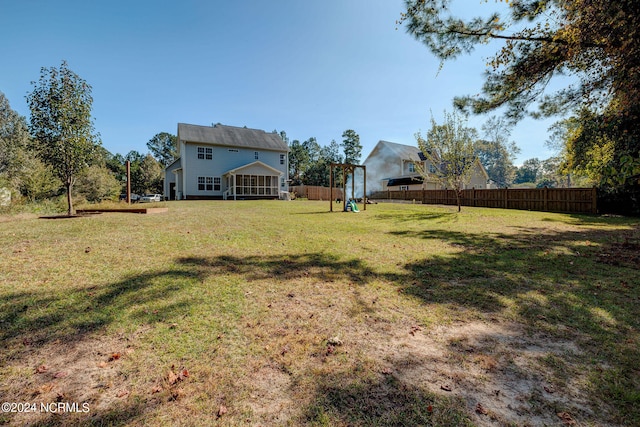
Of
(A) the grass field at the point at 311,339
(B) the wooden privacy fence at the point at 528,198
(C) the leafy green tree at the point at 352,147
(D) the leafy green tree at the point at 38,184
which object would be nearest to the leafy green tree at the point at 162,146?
(C) the leafy green tree at the point at 352,147

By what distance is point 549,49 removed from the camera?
22.1ft

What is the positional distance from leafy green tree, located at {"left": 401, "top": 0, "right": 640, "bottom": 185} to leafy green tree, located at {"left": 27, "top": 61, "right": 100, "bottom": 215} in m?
12.1

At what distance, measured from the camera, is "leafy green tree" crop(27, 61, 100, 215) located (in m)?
9.84

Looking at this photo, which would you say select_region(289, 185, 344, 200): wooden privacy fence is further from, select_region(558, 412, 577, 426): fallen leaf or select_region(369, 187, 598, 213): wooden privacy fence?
select_region(558, 412, 577, 426): fallen leaf

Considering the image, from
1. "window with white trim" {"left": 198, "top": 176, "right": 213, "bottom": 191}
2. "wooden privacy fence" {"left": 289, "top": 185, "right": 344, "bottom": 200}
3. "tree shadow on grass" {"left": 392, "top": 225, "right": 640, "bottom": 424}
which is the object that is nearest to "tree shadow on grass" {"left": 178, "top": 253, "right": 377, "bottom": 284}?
"tree shadow on grass" {"left": 392, "top": 225, "right": 640, "bottom": 424}

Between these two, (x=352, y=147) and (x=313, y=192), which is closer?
(x=313, y=192)

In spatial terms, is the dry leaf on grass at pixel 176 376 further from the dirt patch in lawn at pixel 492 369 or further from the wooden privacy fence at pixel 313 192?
the wooden privacy fence at pixel 313 192

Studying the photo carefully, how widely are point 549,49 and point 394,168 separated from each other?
104 feet

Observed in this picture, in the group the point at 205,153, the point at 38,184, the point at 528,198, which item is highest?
the point at 205,153

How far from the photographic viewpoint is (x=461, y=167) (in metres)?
16.8

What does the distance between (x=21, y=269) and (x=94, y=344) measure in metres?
2.98

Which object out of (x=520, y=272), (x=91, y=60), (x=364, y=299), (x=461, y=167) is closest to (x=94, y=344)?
(x=364, y=299)

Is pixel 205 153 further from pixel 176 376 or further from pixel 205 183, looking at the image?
pixel 176 376

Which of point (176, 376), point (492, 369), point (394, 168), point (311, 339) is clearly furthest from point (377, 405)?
point (394, 168)
